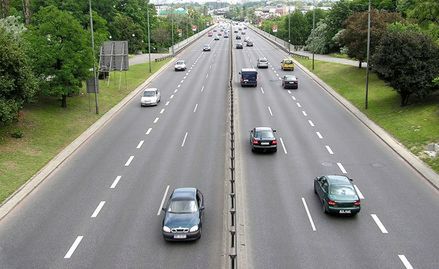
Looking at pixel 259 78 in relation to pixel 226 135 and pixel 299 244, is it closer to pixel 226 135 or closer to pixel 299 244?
pixel 226 135

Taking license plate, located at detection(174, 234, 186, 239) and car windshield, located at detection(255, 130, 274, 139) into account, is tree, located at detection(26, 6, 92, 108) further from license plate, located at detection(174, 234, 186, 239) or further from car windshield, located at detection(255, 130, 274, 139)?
Answer: license plate, located at detection(174, 234, 186, 239)

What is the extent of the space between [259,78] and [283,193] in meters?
42.0

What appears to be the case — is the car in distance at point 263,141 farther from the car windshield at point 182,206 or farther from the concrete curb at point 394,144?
the car windshield at point 182,206

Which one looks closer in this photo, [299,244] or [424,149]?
[299,244]

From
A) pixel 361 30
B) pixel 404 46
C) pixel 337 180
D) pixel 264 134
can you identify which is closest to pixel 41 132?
pixel 264 134

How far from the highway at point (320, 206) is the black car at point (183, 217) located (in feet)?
7.62

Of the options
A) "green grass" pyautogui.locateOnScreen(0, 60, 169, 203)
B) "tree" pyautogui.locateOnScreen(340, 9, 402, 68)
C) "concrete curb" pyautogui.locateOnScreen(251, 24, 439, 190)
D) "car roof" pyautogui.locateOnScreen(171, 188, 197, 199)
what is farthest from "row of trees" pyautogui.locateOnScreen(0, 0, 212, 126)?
"tree" pyautogui.locateOnScreen(340, 9, 402, 68)

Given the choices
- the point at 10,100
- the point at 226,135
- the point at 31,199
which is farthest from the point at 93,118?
the point at 31,199

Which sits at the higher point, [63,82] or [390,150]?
[63,82]

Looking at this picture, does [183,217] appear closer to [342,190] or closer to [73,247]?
[73,247]

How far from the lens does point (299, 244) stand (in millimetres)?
20031

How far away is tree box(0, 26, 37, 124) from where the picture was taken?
107ft

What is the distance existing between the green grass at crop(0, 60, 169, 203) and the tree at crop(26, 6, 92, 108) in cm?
210

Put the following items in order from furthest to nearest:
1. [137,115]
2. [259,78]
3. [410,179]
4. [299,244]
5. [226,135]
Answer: [259,78] < [137,115] < [226,135] < [410,179] < [299,244]
